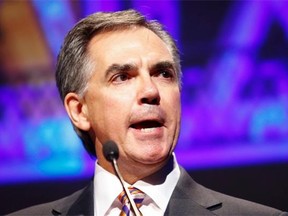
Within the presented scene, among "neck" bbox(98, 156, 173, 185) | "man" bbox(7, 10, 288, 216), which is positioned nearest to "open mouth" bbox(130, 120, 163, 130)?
"man" bbox(7, 10, 288, 216)

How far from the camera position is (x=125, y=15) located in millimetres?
2445

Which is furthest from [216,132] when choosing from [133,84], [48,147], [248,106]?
[133,84]

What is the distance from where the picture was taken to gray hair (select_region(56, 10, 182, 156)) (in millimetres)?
2400

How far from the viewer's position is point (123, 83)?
2.26 meters

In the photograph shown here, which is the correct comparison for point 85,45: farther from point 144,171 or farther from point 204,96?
point 204,96

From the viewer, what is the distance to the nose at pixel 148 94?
2182 mm

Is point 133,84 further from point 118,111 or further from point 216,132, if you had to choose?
point 216,132

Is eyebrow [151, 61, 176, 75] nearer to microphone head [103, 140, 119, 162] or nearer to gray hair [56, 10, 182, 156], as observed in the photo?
gray hair [56, 10, 182, 156]

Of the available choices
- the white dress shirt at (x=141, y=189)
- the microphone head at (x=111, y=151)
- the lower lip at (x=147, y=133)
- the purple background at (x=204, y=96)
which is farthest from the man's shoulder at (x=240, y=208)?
the purple background at (x=204, y=96)

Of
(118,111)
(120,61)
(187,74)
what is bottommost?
(187,74)

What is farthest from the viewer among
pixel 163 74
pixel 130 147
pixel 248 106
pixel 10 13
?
pixel 10 13

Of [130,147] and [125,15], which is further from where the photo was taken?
[125,15]

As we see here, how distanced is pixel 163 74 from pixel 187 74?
3.04 feet

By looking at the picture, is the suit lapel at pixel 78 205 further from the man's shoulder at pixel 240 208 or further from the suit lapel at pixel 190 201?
the man's shoulder at pixel 240 208
